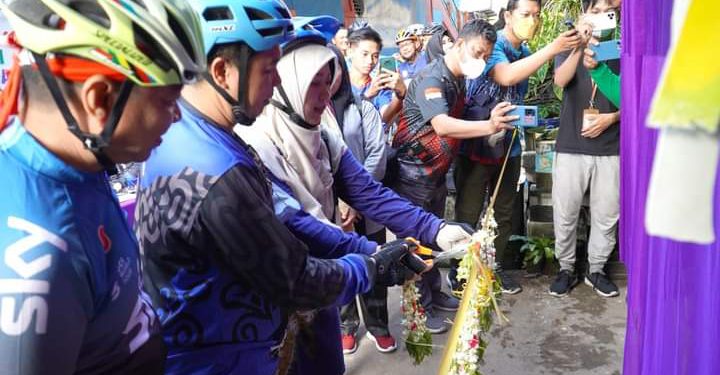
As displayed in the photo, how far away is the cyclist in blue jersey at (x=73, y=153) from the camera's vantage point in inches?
34.6

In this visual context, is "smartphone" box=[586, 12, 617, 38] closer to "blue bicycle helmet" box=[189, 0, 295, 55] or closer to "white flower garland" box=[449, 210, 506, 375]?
"white flower garland" box=[449, 210, 506, 375]

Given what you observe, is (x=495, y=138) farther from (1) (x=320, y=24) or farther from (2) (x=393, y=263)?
(2) (x=393, y=263)

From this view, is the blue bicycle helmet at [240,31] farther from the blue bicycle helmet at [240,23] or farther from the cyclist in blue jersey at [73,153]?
the cyclist in blue jersey at [73,153]

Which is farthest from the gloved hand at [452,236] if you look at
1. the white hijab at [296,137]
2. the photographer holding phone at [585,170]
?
the photographer holding phone at [585,170]

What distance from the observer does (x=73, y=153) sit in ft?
3.27

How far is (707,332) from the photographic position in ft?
3.66

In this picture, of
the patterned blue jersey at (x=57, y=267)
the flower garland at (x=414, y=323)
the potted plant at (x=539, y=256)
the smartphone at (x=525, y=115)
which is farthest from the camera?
the potted plant at (x=539, y=256)

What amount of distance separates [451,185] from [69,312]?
14.7ft

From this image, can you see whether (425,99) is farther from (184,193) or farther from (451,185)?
(184,193)

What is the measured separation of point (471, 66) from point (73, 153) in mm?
2990

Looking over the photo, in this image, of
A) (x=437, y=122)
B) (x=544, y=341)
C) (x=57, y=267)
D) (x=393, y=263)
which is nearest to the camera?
(x=57, y=267)

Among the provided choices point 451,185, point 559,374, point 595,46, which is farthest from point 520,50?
point 559,374

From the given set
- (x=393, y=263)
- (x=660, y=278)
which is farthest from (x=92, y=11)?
(x=660, y=278)

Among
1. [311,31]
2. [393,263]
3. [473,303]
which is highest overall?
[311,31]
